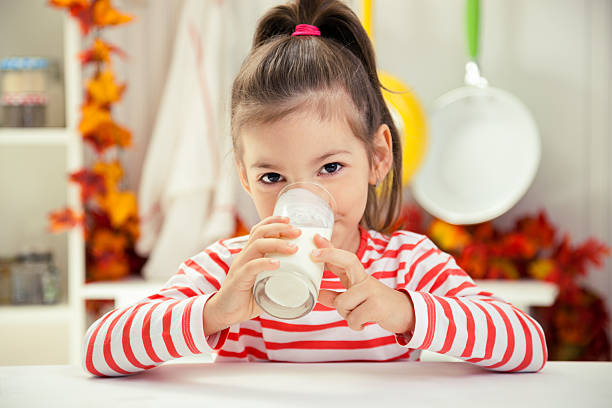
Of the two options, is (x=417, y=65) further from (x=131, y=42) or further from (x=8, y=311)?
Answer: (x=8, y=311)

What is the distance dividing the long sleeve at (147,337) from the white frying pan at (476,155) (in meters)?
1.41

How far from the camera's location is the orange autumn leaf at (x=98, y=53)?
201cm

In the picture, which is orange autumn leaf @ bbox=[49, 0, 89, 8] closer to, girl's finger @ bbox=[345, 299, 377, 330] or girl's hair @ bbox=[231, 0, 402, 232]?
girl's hair @ bbox=[231, 0, 402, 232]

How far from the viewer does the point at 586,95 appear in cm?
227

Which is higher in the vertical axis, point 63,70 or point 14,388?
point 63,70

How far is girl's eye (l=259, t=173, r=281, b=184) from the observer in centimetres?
91

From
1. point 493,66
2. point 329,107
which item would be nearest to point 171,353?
point 329,107

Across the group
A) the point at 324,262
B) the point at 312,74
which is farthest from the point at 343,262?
the point at 312,74

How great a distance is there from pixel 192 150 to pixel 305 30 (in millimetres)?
1113

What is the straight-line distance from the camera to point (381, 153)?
108 cm

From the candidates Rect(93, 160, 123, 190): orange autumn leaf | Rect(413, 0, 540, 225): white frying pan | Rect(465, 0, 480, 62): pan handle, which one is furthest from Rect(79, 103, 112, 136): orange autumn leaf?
Rect(465, 0, 480, 62): pan handle

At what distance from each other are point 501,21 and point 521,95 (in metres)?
0.26

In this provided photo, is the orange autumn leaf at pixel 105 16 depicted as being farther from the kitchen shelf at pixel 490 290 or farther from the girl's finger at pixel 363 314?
the girl's finger at pixel 363 314

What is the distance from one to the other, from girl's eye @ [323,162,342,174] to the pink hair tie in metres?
0.23
